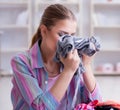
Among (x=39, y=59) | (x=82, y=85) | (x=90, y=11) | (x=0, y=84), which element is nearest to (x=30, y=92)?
(x=39, y=59)

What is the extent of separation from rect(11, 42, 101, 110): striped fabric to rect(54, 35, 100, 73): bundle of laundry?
0.10 meters

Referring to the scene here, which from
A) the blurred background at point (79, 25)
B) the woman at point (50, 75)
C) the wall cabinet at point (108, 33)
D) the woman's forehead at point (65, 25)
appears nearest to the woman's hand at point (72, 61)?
the woman at point (50, 75)

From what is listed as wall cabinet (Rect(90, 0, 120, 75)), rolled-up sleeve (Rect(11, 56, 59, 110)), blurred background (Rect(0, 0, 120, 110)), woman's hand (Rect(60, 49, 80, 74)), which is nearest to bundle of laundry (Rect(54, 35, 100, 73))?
woman's hand (Rect(60, 49, 80, 74))

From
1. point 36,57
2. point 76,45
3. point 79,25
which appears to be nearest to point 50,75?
point 36,57

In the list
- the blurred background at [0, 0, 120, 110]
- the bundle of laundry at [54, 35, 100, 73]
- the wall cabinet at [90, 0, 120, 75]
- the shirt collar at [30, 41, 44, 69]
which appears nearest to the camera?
the bundle of laundry at [54, 35, 100, 73]

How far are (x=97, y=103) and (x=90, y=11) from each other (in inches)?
151

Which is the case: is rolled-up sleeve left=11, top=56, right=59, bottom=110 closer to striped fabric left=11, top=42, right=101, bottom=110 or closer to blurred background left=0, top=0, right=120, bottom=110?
striped fabric left=11, top=42, right=101, bottom=110

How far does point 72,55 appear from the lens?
115 cm

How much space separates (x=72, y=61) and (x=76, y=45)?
0.06 metres

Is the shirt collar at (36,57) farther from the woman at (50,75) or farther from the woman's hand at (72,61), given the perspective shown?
the woman's hand at (72,61)

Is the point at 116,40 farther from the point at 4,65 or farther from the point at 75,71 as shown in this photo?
the point at 75,71

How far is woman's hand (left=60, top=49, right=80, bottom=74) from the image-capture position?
1.14 metres

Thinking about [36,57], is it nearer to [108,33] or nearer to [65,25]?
[65,25]

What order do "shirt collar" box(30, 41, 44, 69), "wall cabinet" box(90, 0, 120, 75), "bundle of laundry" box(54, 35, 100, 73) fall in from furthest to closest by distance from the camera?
"wall cabinet" box(90, 0, 120, 75)
"shirt collar" box(30, 41, 44, 69)
"bundle of laundry" box(54, 35, 100, 73)
